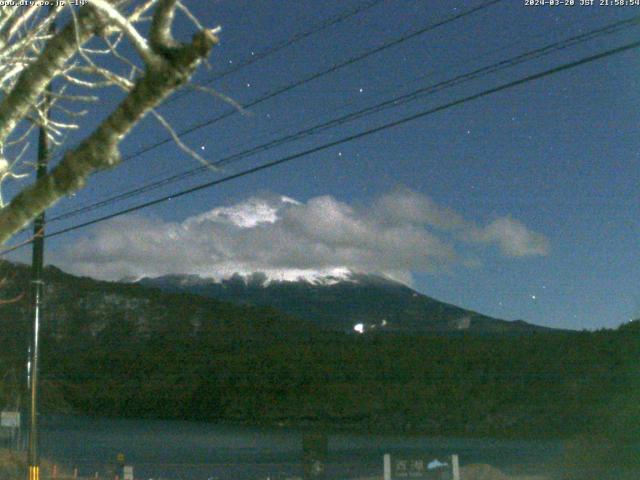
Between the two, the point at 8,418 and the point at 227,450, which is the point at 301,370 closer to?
the point at 227,450

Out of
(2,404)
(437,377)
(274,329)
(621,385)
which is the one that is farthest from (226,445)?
(274,329)

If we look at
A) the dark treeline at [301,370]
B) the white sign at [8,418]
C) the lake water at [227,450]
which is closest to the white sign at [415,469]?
the lake water at [227,450]

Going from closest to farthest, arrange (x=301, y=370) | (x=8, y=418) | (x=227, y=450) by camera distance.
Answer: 1. (x=8, y=418)
2. (x=227, y=450)
3. (x=301, y=370)

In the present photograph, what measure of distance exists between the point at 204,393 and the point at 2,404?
33.4 meters

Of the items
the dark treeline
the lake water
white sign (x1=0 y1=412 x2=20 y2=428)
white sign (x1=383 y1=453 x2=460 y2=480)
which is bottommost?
the lake water

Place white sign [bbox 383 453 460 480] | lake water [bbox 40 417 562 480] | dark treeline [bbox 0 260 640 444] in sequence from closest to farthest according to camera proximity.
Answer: white sign [bbox 383 453 460 480]
lake water [bbox 40 417 562 480]
dark treeline [bbox 0 260 640 444]

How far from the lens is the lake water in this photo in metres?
34.5

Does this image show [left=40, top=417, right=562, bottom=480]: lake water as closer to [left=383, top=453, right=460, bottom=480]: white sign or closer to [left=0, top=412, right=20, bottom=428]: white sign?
[left=0, top=412, right=20, bottom=428]: white sign

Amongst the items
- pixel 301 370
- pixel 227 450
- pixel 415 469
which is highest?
pixel 301 370

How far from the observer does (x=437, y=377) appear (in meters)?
75.2

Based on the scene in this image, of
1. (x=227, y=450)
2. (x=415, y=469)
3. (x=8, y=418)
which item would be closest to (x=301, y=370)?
(x=227, y=450)

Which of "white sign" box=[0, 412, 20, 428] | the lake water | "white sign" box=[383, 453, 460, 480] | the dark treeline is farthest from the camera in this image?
the dark treeline

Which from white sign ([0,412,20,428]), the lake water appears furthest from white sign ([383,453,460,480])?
white sign ([0,412,20,428])

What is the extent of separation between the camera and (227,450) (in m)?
46.8
